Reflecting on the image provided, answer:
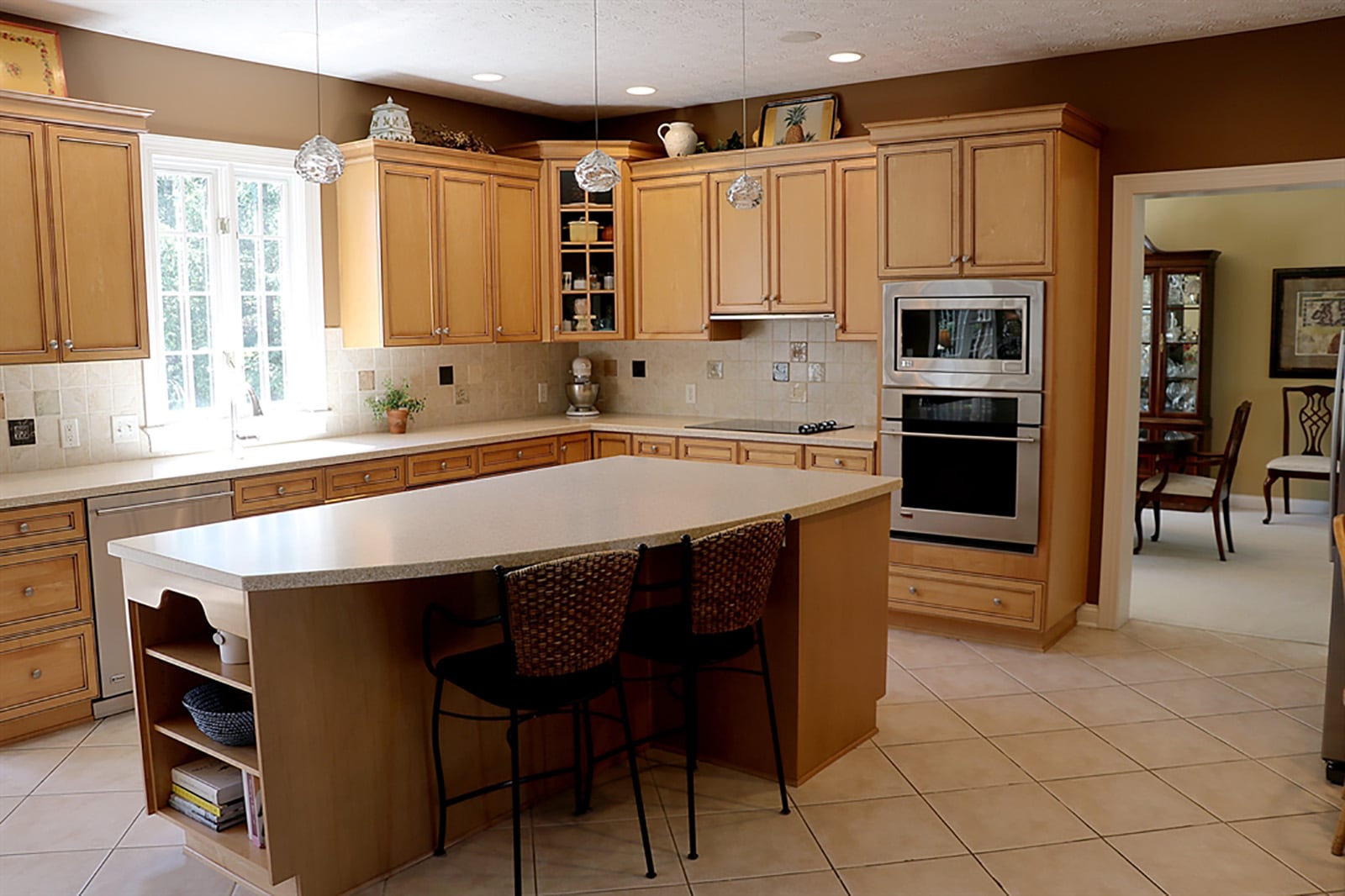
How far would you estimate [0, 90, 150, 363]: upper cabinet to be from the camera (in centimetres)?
402

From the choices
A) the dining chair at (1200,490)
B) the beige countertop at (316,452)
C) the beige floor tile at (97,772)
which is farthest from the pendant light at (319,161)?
the dining chair at (1200,490)

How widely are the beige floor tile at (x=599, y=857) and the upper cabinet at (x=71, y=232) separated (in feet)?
8.61

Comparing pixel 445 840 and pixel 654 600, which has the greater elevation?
pixel 654 600

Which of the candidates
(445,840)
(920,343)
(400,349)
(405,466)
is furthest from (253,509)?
(920,343)

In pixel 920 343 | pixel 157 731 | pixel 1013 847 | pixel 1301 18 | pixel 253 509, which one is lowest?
pixel 1013 847

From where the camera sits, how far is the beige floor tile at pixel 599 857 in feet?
9.55

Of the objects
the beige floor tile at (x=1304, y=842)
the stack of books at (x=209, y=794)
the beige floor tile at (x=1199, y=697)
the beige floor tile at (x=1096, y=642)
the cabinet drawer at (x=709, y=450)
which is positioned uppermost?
the cabinet drawer at (x=709, y=450)

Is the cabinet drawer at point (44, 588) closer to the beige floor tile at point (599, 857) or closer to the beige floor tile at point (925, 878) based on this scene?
the beige floor tile at point (599, 857)

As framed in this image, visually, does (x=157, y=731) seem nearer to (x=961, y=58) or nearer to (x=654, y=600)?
(x=654, y=600)

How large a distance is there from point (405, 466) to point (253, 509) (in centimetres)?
81

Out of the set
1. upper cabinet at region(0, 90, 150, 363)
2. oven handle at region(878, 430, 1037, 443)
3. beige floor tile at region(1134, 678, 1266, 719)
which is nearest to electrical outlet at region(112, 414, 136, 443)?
upper cabinet at region(0, 90, 150, 363)

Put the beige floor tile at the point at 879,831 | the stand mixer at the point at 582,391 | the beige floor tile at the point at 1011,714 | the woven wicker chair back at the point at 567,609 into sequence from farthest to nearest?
1. the stand mixer at the point at 582,391
2. the beige floor tile at the point at 1011,714
3. the beige floor tile at the point at 879,831
4. the woven wicker chair back at the point at 567,609

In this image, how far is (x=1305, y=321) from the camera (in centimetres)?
820

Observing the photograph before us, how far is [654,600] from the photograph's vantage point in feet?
12.0
